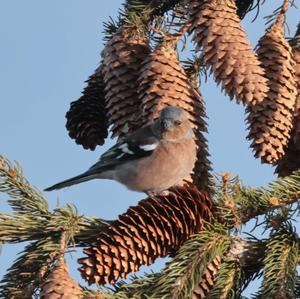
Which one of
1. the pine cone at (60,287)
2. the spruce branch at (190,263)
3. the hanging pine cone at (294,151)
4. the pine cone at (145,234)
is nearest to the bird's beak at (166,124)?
the hanging pine cone at (294,151)

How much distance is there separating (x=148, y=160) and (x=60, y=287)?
2.12 metres

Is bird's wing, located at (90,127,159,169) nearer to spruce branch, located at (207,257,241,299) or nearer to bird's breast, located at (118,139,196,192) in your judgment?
bird's breast, located at (118,139,196,192)

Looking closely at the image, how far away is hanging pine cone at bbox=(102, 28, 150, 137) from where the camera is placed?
4.13m

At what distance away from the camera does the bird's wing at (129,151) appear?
4.59 metres

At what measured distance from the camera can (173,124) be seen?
4234 millimetres

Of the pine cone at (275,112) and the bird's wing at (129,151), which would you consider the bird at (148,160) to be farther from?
the pine cone at (275,112)

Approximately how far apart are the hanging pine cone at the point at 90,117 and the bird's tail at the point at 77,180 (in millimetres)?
193

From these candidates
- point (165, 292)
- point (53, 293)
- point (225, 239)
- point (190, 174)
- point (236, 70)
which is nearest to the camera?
point (53, 293)

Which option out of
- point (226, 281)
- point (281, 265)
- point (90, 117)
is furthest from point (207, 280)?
point (90, 117)

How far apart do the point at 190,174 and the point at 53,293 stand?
1.66 meters

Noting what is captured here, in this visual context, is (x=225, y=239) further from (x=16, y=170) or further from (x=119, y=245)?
(x=16, y=170)

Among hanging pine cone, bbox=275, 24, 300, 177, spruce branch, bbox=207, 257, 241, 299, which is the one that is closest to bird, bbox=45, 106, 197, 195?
hanging pine cone, bbox=275, 24, 300, 177

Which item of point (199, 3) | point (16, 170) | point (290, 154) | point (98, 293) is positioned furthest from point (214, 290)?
point (199, 3)

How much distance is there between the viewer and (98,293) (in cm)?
283
